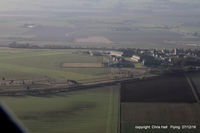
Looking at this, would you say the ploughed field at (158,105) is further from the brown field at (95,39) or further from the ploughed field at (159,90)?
the brown field at (95,39)

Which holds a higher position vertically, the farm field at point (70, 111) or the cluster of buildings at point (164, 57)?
the cluster of buildings at point (164, 57)

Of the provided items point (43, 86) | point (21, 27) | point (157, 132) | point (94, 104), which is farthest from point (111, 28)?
point (157, 132)

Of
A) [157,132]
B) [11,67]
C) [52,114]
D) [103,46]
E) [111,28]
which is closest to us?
[157,132]

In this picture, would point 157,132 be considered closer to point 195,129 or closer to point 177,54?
point 195,129

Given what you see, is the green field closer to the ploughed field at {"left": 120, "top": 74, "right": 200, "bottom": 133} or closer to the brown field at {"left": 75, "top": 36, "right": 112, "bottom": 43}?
the ploughed field at {"left": 120, "top": 74, "right": 200, "bottom": 133}

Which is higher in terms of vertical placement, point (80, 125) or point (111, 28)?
point (111, 28)

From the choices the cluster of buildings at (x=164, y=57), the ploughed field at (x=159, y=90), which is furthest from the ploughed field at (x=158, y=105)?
the cluster of buildings at (x=164, y=57)

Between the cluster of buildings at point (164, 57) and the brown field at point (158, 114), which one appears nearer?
the brown field at point (158, 114)

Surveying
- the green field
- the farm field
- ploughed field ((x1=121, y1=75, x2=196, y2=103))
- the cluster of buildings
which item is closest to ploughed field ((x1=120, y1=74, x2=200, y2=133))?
ploughed field ((x1=121, y1=75, x2=196, y2=103))
